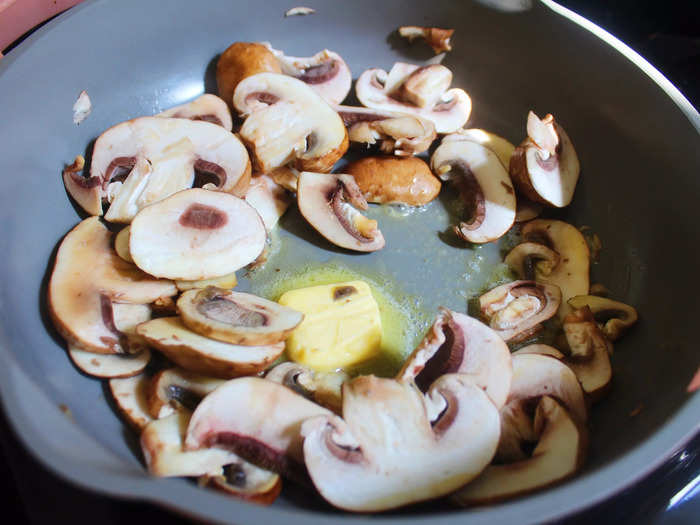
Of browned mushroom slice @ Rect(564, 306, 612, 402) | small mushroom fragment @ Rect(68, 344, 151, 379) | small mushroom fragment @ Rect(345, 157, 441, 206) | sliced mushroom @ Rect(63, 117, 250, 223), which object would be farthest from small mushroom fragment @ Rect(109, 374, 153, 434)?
browned mushroom slice @ Rect(564, 306, 612, 402)

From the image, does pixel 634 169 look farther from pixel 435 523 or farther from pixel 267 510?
pixel 267 510

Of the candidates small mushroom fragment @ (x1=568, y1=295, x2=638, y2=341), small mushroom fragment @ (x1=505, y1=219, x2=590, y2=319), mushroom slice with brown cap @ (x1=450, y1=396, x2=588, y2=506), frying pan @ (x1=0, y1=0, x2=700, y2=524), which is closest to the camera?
frying pan @ (x1=0, y1=0, x2=700, y2=524)

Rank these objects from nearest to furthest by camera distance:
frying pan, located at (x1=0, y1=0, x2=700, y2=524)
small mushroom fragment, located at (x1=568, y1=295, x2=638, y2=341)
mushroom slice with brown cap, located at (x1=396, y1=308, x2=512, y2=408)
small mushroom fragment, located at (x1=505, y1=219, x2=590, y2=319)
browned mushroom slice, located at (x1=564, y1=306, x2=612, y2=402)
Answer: frying pan, located at (x1=0, y1=0, x2=700, y2=524)
mushroom slice with brown cap, located at (x1=396, y1=308, x2=512, y2=408)
browned mushroom slice, located at (x1=564, y1=306, x2=612, y2=402)
small mushroom fragment, located at (x1=568, y1=295, x2=638, y2=341)
small mushroom fragment, located at (x1=505, y1=219, x2=590, y2=319)

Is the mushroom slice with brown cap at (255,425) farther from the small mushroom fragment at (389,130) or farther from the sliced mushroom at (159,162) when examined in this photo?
the small mushroom fragment at (389,130)

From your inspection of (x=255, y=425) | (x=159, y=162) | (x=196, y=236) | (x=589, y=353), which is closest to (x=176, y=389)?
(x=255, y=425)

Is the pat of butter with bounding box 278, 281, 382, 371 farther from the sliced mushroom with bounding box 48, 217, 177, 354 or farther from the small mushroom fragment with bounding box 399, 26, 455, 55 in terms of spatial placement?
the small mushroom fragment with bounding box 399, 26, 455, 55
